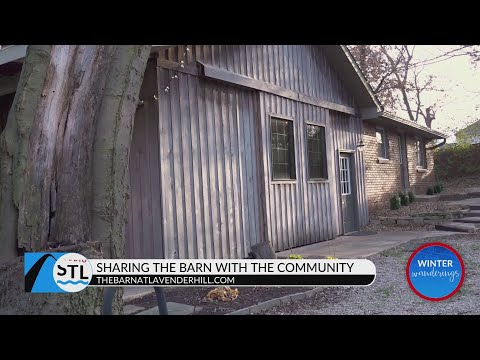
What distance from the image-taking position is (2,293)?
260 centimetres

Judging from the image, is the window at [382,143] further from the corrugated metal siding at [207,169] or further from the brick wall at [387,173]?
the corrugated metal siding at [207,169]

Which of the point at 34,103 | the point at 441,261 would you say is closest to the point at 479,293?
the point at 441,261

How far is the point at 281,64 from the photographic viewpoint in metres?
7.96

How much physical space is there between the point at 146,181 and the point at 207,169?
98 centimetres

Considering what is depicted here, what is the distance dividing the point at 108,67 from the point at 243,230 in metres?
4.34

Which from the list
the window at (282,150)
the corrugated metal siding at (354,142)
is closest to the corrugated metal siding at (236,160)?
the window at (282,150)

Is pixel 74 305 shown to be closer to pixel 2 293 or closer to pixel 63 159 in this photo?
pixel 2 293

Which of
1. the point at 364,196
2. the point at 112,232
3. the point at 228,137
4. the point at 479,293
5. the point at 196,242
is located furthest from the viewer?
the point at 364,196

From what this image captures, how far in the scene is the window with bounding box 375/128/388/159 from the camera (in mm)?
12984

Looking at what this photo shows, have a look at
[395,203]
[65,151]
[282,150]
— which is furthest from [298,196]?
[65,151]

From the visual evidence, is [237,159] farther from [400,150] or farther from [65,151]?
[400,150]

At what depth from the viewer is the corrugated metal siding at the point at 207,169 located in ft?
18.3

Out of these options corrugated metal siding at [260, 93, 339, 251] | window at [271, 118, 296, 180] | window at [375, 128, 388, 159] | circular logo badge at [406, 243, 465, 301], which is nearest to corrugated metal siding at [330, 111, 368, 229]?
corrugated metal siding at [260, 93, 339, 251]
